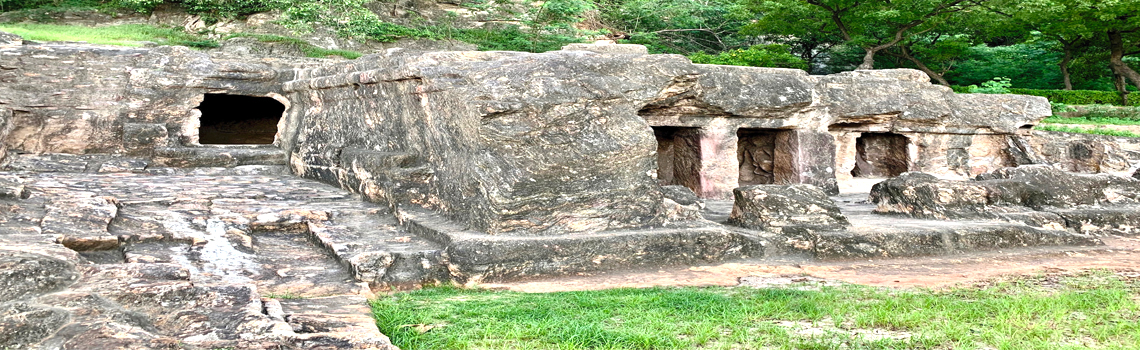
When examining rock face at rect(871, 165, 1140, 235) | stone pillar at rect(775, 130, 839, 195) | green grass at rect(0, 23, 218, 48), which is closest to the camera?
rock face at rect(871, 165, 1140, 235)

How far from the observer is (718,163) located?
33.0 feet

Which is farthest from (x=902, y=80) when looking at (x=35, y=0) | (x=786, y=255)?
(x=35, y=0)

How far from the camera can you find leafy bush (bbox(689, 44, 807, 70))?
22.0m

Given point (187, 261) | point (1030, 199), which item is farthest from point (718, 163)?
point (187, 261)

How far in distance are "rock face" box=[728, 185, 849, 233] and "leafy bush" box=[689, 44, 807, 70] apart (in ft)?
46.4

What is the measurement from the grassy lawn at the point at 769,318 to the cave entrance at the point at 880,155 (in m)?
6.98

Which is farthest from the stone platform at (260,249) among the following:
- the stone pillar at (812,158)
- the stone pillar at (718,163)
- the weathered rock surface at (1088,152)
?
the weathered rock surface at (1088,152)

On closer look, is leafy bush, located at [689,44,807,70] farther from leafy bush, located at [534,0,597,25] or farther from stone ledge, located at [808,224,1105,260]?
stone ledge, located at [808,224,1105,260]

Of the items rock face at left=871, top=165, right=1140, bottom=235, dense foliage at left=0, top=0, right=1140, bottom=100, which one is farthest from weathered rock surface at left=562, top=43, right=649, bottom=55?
dense foliage at left=0, top=0, right=1140, bottom=100

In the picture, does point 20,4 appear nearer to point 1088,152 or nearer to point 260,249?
point 260,249

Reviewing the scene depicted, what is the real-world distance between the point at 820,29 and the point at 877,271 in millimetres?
20158

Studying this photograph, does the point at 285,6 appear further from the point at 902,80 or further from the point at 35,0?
the point at 902,80

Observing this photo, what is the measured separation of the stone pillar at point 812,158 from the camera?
10508 millimetres

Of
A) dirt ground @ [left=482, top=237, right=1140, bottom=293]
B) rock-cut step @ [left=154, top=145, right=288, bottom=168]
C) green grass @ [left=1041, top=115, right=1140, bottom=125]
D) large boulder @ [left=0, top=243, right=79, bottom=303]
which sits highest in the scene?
green grass @ [left=1041, top=115, right=1140, bottom=125]
